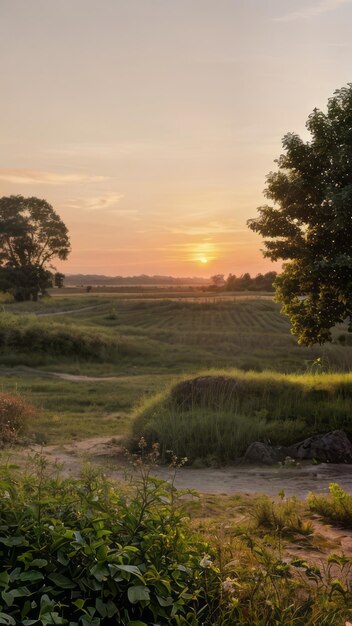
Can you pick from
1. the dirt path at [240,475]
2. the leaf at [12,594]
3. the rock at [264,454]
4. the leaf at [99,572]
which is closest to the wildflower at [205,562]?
the leaf at [99,572]

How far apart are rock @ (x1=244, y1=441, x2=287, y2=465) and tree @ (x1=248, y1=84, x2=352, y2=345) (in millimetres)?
4977

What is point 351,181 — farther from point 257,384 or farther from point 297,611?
point 297,611

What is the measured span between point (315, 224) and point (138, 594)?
15.3 meters

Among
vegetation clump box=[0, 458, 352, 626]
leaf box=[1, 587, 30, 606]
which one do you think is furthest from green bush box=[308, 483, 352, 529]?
leaf box=[1, 587, 30, 606]

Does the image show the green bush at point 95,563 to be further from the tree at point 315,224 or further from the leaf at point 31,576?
the tree at point 315,224

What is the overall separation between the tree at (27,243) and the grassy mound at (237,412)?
63035 mm

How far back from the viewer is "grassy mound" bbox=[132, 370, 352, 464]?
538 inches

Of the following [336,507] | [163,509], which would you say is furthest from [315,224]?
[163,509]

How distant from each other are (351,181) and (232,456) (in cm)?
780

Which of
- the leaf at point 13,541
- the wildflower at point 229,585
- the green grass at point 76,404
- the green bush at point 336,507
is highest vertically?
the leaf at point 13,541

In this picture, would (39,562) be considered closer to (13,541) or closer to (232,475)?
(13,541)

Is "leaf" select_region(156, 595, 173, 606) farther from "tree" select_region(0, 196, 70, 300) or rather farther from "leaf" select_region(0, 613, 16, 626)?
"tree" select_region(0, 196, 70, 300)

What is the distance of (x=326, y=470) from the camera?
40.2 feet

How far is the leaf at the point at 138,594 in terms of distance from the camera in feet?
12.7
